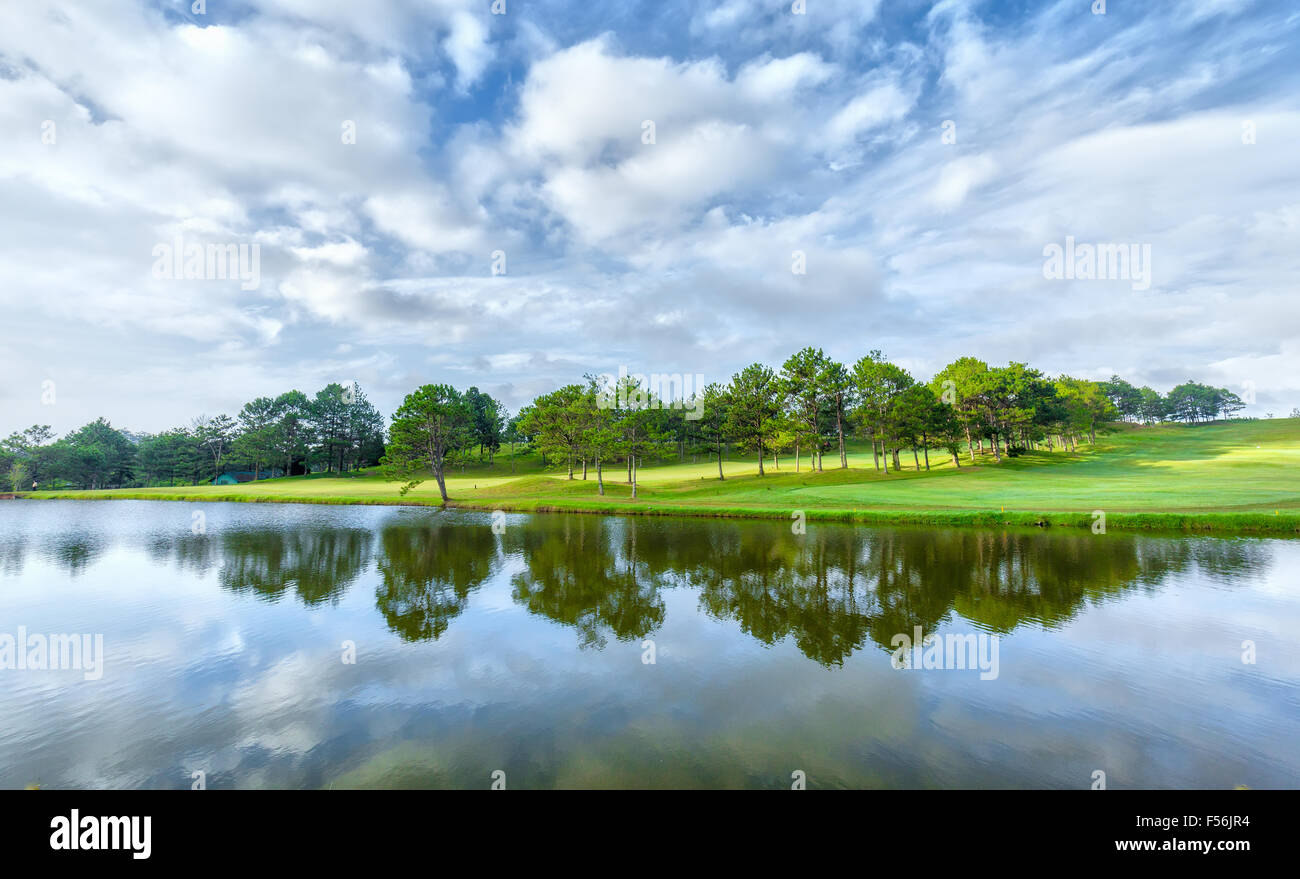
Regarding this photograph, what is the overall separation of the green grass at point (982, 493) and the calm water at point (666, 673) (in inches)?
410

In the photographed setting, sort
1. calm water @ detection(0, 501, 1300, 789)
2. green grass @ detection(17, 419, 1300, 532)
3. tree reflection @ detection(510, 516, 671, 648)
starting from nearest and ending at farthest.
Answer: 1. calm water @ detection(0, 501, 1300, 789)
2. tree reflection @ detection(510, 516, 671, 648)
3. green grass @ detection(17, 419, 1300, 532)

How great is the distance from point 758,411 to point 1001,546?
49544 millimetres

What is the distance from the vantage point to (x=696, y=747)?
9602 mm

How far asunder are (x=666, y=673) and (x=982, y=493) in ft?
161

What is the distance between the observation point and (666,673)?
13.3 metres

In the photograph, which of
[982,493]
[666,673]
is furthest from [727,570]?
[982,493]

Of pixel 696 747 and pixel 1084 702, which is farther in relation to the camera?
pixel 1084 702

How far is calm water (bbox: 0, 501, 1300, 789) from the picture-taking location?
29.8ft

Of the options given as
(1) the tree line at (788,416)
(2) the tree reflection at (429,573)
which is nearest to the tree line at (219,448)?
(1) the tree line at (788,416)

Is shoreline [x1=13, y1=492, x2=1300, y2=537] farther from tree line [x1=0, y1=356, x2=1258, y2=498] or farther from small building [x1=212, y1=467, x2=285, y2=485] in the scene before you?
small building [x1=212, y1=467, x2=285, y2=485]

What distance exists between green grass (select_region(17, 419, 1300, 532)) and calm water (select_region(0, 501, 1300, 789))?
410 inches

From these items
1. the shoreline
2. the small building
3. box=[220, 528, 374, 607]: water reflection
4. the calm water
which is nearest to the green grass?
the shoreline

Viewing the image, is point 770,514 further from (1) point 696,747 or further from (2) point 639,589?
(1) point 696,747
